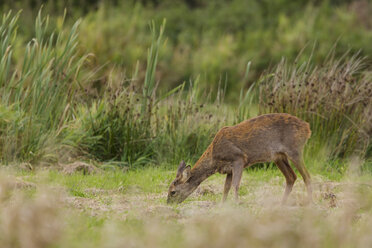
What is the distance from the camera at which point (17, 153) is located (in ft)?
28.2

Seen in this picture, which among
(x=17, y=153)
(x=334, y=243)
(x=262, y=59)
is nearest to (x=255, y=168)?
(x=17, y=153)

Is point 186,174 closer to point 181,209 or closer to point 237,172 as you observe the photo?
point 237,172

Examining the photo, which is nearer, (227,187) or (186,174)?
(186,174)

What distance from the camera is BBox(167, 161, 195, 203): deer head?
22.7ft

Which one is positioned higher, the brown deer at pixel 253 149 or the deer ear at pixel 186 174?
the brown deer at pixel 253 149

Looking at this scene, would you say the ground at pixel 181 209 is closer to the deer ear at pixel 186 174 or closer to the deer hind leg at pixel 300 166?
the deer hind leg at pixel 300 166

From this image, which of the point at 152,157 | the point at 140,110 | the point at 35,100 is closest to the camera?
the point at 35,100

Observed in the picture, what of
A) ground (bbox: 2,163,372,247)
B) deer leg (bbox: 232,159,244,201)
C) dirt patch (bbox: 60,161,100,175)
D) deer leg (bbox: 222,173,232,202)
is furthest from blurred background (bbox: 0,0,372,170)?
deer leg (bbox: 232,159,244,201)

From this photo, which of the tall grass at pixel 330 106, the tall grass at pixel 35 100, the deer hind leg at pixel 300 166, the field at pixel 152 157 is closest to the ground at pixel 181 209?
the field at pixel 152 157

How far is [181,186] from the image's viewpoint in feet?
23.0

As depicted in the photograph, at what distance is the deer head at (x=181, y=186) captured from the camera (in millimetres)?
6926

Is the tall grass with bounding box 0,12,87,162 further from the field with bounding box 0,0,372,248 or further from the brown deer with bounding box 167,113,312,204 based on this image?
the brown deer with bounding box 167,113,312,204

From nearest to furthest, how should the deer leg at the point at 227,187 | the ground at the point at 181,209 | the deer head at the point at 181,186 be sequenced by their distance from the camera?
the ground at the point at 181,209 < the deer head at the point at 181,186 < the deer leg at the point at 227,187

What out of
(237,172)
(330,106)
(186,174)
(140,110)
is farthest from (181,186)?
(330,106)
